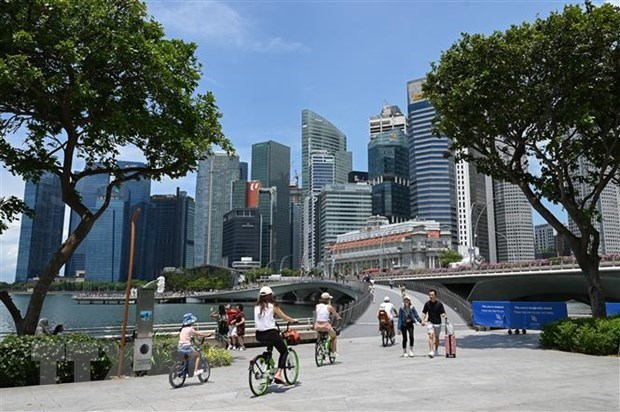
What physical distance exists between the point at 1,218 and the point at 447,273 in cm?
7205

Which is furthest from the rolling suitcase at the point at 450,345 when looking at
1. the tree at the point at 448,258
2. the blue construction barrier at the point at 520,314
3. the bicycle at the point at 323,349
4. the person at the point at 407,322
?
the tree at the point at 448,258

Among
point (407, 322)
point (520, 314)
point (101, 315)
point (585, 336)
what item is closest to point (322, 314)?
point (407, 322)

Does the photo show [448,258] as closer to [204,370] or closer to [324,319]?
[324,319]

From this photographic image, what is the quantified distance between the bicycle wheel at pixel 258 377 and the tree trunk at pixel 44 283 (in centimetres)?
722

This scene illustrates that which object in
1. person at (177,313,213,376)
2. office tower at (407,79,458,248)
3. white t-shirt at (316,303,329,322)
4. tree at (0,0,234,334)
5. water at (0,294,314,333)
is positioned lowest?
water at (0,294,314,333)

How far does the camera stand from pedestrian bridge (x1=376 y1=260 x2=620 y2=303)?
2149 inches

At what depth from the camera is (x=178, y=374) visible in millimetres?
10836

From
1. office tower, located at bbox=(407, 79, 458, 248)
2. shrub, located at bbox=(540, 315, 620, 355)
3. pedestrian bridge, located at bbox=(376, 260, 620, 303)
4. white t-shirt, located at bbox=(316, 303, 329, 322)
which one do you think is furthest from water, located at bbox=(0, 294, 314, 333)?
office tower, located at bbox=(407, 79, 458, 248)

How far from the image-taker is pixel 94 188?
181 meters

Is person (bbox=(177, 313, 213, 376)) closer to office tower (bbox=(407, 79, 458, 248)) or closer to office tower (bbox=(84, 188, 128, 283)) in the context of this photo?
office tower (bbox=(407, 79, 458, 248))

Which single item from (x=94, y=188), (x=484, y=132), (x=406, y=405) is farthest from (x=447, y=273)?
(x=94, y=188)

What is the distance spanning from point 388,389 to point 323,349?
4306mm

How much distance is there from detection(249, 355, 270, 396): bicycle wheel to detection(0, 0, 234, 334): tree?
7.26 meters

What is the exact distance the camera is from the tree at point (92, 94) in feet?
41.4
